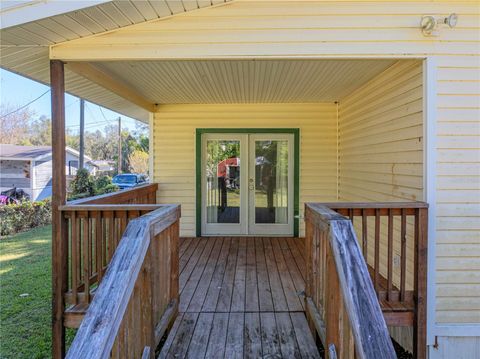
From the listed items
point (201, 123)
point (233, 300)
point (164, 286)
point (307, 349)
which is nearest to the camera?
point (307, 349)

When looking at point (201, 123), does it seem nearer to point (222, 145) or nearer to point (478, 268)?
point (222, 145)

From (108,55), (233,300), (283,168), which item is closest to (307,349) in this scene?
(233,300)

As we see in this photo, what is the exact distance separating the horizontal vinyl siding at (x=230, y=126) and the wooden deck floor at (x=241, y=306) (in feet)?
4.31

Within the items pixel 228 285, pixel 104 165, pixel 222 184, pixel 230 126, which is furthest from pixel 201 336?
pixel 104 165

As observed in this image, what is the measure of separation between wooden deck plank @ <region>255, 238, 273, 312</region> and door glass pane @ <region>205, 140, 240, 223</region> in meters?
1.21

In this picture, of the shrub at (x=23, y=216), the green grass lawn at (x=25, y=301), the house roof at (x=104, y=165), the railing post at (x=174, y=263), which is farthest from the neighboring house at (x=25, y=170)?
the railing post at (x=174, y=263)

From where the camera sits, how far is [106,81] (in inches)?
154

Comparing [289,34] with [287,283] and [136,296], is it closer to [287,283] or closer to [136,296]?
[136,296]

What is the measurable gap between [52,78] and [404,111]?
3.46m

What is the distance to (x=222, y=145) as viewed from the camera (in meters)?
6.05

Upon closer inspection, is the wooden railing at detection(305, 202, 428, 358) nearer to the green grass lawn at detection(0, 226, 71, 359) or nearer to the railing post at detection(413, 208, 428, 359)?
the railing post at detection(413, 208, 428, 359)

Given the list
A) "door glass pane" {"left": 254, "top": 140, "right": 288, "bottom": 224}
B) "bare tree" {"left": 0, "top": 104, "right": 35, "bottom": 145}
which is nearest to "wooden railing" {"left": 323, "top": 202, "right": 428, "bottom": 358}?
"door glass pane" {"left": 254, "top": 140, "right": 288, "bottom": 224}

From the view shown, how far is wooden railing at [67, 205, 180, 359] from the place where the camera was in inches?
53.4

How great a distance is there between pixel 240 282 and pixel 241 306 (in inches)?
24.7
